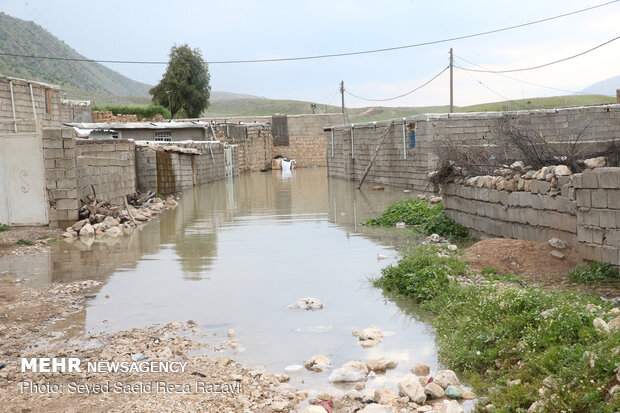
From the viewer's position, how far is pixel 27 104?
28.1 meters

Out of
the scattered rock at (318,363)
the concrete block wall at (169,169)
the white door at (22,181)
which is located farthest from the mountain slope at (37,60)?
the scattered rock at (318,363)

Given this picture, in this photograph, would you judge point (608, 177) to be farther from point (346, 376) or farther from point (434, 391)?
point (346, 376)

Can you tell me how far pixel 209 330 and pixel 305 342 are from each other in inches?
42.6

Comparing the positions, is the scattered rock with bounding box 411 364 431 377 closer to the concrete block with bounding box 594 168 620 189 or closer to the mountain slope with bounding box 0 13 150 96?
the concrete block with bounding box 594 168 620 189

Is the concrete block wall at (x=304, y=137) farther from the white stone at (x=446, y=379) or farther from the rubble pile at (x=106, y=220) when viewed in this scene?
the white stone at (x=446, y=379)

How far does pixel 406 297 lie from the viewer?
24.2 feet

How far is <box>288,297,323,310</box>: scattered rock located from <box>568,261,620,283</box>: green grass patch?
310 cm

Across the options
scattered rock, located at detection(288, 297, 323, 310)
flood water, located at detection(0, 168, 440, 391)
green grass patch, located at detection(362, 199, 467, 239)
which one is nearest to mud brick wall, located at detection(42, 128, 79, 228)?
flood water, located at detection(0, 168, 440, 391)

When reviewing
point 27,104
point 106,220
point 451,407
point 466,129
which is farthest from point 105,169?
point 27,104

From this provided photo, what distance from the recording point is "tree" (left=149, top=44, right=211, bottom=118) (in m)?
59.6

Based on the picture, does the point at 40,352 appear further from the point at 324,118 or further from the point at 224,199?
the point at 324,118

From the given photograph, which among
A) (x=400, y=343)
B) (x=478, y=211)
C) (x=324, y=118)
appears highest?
(x=324, y=118)

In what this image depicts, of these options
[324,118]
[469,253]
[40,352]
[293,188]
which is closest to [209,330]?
[40,352]

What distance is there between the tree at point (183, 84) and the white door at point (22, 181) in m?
46.8
